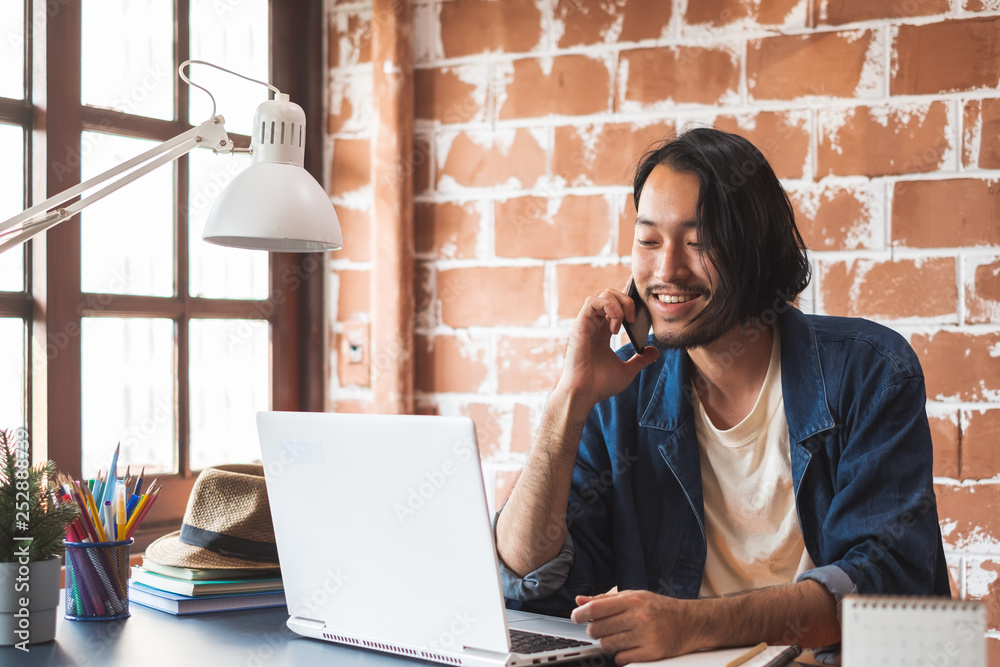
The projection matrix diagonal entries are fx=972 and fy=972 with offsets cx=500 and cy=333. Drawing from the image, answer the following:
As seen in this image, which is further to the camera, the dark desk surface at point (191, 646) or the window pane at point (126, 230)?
the window pane at point (126, 230)

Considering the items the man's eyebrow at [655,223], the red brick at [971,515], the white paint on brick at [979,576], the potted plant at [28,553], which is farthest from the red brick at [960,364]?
the potted plant at [28,553]

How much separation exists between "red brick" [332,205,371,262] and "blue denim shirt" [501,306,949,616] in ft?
3.16

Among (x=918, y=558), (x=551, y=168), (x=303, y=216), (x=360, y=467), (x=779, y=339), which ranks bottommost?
(x=918, y=558)

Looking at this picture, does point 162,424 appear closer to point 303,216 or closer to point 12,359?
point 12,359

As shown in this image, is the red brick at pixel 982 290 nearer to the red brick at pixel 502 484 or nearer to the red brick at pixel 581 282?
the red brick at pixel 581 282

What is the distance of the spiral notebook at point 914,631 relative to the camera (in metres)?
0.70

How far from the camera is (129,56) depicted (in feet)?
6.75

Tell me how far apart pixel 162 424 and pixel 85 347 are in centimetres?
27

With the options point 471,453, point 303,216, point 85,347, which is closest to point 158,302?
point 85,347

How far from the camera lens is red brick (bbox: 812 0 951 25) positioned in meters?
1.92

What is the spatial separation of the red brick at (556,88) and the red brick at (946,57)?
24.0 inches

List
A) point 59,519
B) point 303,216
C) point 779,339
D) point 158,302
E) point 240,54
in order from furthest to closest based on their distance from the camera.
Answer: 1. point 240,54
2. point 158,302
3. point 779,339
4. point 303,216
5. point 59,519

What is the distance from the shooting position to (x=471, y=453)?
1041 mm

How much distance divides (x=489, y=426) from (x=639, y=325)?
72cm
